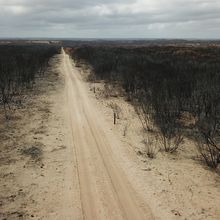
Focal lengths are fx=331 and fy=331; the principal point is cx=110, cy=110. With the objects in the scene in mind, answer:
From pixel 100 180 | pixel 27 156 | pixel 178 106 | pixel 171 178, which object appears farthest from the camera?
pixel 178 106

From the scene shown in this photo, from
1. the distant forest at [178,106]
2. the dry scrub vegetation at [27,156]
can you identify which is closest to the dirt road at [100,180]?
the dry scrub vegetation at [27,156]

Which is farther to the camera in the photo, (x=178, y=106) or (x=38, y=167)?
(x=178, y=106)

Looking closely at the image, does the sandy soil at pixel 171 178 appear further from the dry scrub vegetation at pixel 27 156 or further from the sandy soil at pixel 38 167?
the dry scrub vegetation at pixel 27 156

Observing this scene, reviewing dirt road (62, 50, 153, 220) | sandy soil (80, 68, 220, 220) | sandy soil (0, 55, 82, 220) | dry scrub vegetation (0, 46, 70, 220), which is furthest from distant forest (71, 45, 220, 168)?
dry scrub vegetation (0, 46, 70, 220)

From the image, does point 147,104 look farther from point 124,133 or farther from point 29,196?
point 29,196

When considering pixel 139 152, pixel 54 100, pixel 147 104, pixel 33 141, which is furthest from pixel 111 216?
pixel 54 100

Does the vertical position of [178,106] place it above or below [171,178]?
above

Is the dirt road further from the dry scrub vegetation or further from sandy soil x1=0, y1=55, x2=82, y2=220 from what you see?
the dry scrub vegetation

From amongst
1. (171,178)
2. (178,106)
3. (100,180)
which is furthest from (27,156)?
(178,106)

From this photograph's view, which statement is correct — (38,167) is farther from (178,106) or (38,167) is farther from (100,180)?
(178,106)
